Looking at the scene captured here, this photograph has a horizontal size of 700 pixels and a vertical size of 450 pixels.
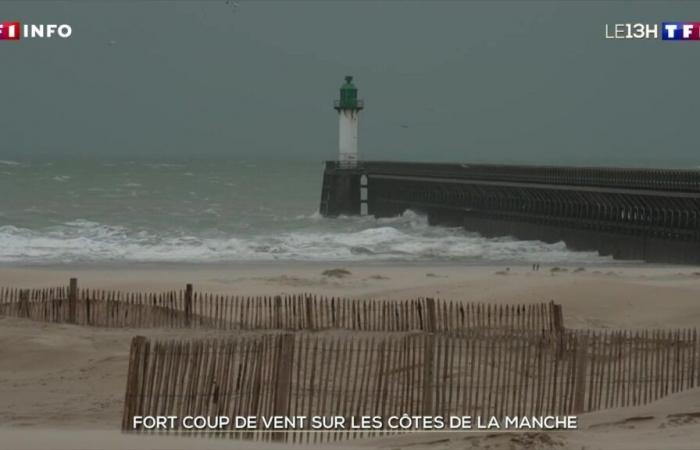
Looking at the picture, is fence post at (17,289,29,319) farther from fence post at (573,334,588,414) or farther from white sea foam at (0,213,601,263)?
white sea foam at (0,213,601,263)

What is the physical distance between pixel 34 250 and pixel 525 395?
3232cm

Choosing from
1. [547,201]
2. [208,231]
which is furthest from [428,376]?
[208,231]

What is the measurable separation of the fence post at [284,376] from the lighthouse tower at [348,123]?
5188 centimetres

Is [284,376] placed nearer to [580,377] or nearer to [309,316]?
[580,377]

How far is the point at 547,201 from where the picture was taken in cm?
4603

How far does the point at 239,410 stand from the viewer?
11539mm

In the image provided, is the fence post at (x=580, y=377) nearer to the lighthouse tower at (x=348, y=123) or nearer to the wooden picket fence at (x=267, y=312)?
the wooden picket fence at (x=267, y=312)

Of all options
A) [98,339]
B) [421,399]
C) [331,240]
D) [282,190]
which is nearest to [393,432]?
[421,399]

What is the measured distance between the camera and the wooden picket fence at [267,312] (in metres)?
17.4

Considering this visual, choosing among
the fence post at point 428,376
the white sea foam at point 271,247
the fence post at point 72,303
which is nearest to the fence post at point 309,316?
the fence post at point 72,303

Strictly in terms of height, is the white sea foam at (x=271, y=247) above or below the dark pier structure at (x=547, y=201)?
below

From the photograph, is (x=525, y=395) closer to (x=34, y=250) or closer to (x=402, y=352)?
(x=402, y=352)

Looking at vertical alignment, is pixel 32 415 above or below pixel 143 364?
below

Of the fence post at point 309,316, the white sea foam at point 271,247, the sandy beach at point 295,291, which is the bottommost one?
the white sea foam at point 271,247
